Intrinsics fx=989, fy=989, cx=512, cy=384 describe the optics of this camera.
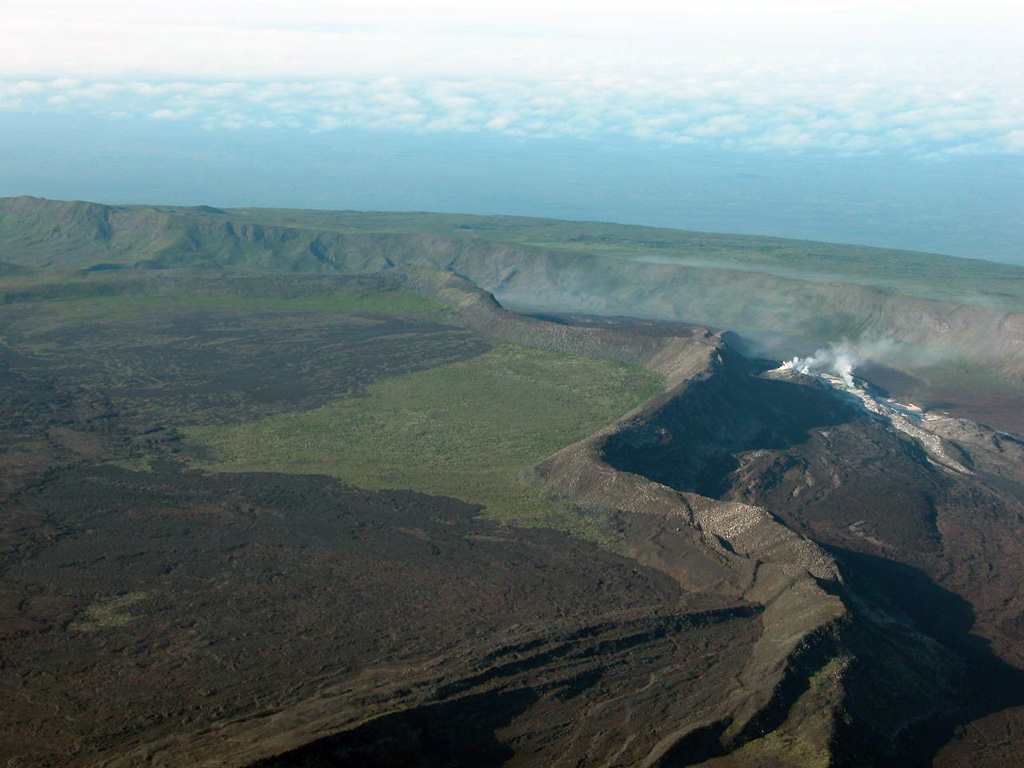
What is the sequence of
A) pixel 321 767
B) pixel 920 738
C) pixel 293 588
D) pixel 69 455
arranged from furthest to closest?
pixel 69 455, pixel 293 588, pixel 920 738, pixel 321 767

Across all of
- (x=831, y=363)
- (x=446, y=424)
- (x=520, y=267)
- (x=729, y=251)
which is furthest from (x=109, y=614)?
(x=729, y=251)

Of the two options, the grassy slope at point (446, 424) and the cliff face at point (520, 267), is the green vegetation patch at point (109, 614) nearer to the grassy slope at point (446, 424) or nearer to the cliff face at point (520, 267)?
the grassy slope at point (446, 424)

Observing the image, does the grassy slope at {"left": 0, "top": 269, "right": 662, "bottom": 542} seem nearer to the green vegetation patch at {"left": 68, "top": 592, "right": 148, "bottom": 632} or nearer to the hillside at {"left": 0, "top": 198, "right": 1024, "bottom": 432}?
the green vegetation patch at {"left": 68, "top": 592, "right": 148, "bottom": 632}

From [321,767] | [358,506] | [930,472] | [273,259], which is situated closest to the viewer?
[321,767]

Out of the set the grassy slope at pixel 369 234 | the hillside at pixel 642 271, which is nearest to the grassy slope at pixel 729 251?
the grassy slope at pixel 369 234

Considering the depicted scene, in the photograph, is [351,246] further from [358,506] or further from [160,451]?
[358,506]

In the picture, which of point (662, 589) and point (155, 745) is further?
point (662, 589)

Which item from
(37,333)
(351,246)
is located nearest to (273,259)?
(351,246)

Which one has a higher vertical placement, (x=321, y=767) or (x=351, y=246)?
(x=351, y=246)

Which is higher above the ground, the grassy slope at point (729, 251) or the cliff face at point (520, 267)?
the grassy slope at point (729, 251)
